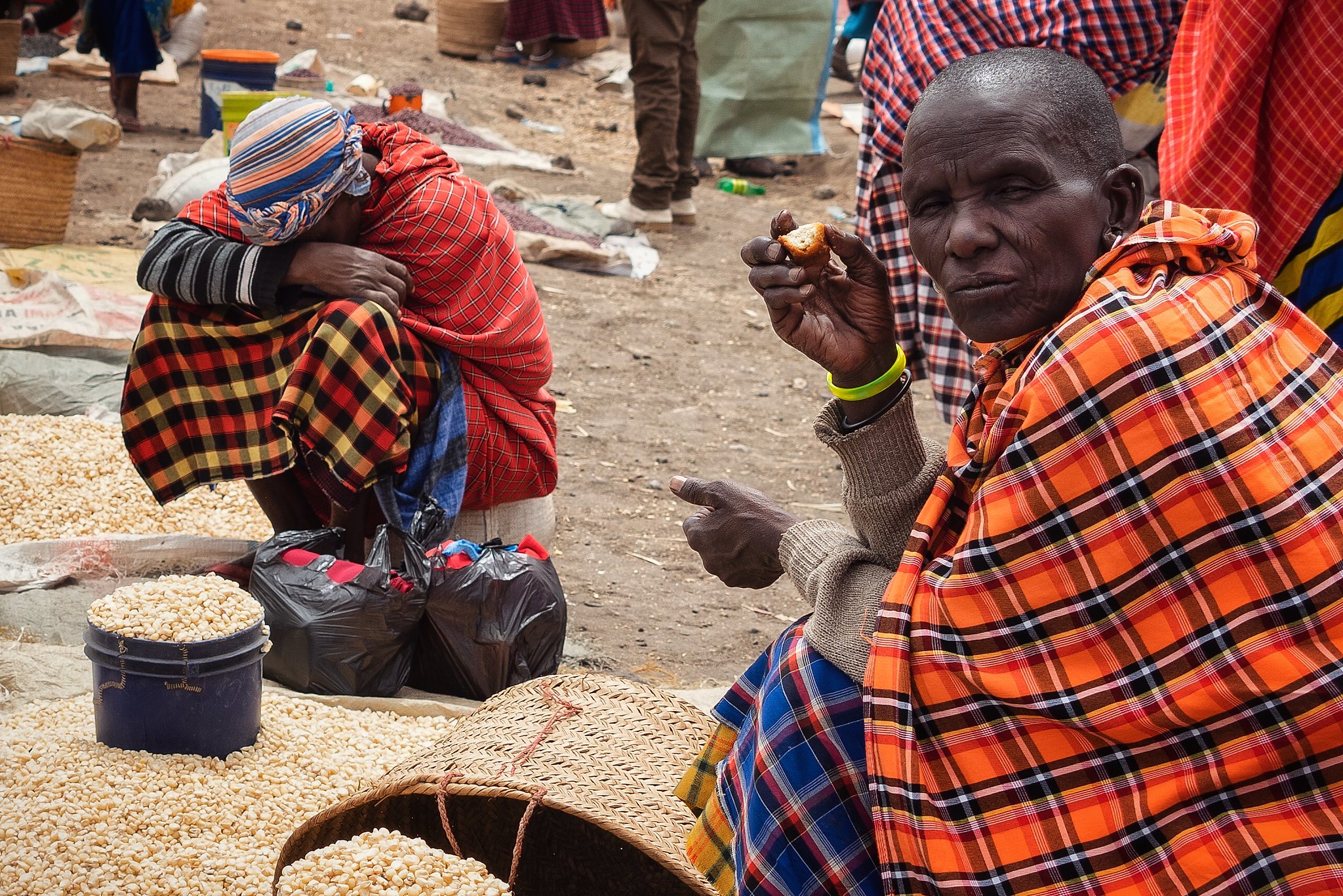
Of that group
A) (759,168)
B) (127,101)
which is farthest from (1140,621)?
(127,101)

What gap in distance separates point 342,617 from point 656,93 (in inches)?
199

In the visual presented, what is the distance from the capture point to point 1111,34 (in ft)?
10.7

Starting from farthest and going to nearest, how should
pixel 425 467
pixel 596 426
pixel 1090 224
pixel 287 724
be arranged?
pixel 596 426 → pixel 425 467 → pixel 287 724 → pixel 1090 224

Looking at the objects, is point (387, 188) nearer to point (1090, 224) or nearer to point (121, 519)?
point (121, 519)

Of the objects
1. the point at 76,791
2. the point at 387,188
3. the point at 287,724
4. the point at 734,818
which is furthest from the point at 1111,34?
the point at 76,791

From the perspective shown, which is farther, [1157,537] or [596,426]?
[596,426]

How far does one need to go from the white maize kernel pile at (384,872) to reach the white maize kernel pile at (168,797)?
341mm

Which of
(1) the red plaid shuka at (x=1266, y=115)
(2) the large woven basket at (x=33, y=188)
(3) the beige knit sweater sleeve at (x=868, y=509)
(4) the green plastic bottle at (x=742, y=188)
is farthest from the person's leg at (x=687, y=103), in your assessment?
(3) the beige knit sweater sleeve at (x=868, y=509)

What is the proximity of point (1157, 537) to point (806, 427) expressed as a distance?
391 centimetres

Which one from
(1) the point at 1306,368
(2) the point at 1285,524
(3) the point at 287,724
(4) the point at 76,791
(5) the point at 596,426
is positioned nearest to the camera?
(2) the point at 1285,524

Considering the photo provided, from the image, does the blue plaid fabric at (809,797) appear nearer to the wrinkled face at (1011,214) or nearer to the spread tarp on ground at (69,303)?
the wrinkled face at (1011,214)

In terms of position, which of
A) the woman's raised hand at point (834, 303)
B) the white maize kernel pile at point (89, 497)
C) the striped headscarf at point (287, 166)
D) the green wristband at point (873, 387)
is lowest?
the white maize kernel pile at point (89, 497)

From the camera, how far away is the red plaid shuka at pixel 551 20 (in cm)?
1266

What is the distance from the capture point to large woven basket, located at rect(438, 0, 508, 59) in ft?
41.6
